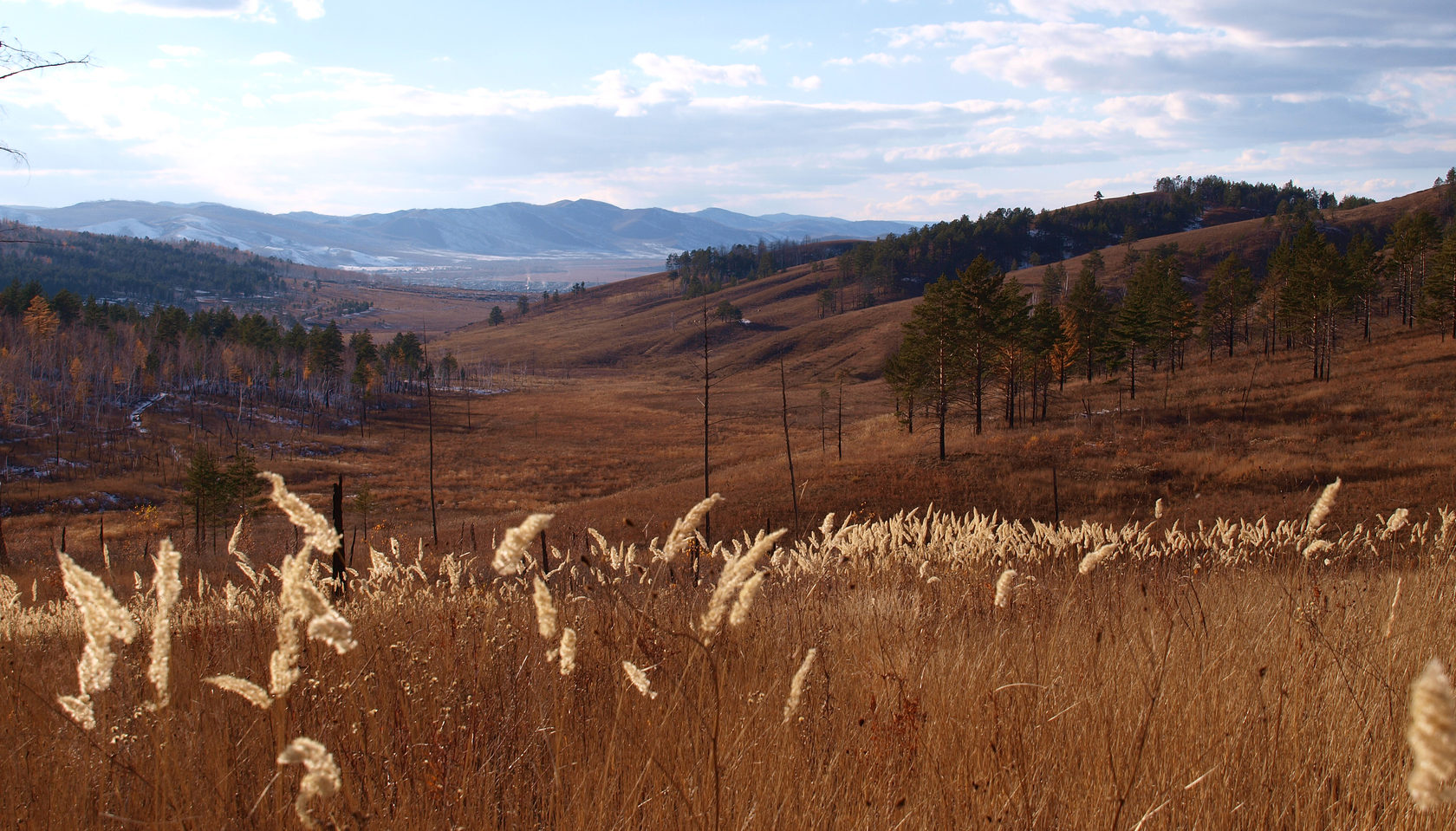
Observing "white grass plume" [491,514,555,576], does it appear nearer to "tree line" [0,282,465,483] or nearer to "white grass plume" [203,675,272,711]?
"white grass plume" [203,675,272,711]

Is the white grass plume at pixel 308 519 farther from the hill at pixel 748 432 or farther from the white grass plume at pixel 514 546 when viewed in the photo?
the hill at pixel 748 432

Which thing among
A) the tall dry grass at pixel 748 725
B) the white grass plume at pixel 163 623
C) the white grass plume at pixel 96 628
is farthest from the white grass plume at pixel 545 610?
the white grass plume at pixel 96 628

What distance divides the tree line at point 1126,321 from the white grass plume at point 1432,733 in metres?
42.3

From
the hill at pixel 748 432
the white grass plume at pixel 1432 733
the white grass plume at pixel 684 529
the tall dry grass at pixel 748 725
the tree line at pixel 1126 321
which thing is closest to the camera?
the white grass plume at pixel 1432 733

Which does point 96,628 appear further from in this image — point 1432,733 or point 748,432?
point 748,432

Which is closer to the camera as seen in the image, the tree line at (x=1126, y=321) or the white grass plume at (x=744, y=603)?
the white grass plume at (x=744, y=603)

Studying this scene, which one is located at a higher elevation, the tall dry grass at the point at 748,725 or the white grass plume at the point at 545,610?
the white grass plume at the point at 545,610

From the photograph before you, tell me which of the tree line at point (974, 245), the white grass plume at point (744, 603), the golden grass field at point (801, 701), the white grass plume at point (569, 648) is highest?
the tree line at point (974, 245)

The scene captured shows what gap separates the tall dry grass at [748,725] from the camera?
2.42m

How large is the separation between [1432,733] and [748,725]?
7.05 feet

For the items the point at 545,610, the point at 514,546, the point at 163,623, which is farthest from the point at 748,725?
the point at 163,623

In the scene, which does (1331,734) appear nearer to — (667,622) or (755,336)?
(667,622)

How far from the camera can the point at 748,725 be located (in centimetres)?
287

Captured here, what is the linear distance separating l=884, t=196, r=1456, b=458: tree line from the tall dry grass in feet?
130
